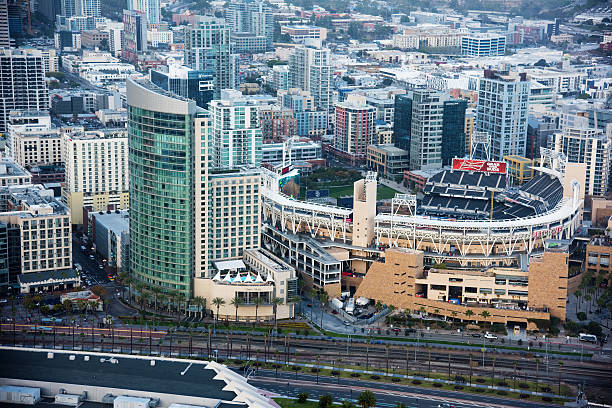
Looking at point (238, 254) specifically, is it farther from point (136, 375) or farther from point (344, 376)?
point (136, 375)

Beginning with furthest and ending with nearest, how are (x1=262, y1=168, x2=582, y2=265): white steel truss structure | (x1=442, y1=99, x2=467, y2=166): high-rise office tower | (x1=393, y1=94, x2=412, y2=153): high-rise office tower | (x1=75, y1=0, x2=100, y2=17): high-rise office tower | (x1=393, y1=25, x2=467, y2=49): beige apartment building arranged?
1. (x1=393, y1=25, x2=467, y2=49): beige apartment building
2. (x1=75, y1=0, x2=100, y2=17): high-rise office tower
3. (x1=393, y1=94, x2=412, y2=153): high-rise office tower
4. (x1=442, y1=99, x2=467, y2=166): high-rise office tower
5. (x1=262, y1=168, x2=582, y2=265): white steel truss structure

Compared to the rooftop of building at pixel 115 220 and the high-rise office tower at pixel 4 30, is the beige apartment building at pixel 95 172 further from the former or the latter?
the high-rise office tower at pixel 4 30

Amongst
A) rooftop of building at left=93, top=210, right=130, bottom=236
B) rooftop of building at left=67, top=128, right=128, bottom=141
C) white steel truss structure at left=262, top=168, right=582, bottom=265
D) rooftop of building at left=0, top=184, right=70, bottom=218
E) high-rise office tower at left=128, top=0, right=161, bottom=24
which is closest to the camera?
rooftop of building at left=0, top=184, right=70, bottom=218

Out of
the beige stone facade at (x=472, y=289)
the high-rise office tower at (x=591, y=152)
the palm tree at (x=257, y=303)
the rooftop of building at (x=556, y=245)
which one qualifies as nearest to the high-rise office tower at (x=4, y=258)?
the palm tree at (x=257, y=303)

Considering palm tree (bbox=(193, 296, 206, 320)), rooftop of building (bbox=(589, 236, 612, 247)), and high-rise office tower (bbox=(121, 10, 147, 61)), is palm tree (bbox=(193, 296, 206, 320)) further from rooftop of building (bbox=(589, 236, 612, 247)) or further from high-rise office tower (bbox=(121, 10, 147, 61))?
high-rise office tower (bbox=(121, 10, 147, 61))

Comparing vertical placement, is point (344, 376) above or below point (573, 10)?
below

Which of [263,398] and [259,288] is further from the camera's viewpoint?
[259,288]

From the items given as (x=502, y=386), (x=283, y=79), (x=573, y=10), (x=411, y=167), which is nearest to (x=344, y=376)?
(x=502, y=386)

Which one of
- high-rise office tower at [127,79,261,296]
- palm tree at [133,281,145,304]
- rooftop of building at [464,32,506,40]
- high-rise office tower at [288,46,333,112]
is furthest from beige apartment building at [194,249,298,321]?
rooftop of building at [464,32,506,40]
